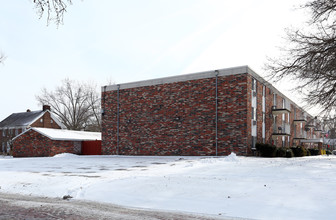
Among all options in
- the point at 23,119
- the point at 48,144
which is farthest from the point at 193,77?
the point at 23,119

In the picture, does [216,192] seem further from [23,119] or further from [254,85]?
[23,119]

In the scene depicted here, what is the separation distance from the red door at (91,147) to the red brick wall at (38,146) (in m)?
1.15

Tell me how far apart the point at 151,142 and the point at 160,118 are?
2.41m

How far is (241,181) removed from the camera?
962 cm

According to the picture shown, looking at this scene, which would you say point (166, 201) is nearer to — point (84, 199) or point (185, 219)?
point (185, 219)

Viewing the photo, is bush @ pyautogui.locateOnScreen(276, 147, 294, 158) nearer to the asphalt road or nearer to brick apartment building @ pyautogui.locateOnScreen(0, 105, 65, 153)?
the asphalt road

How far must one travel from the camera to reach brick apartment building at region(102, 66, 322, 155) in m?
23.7

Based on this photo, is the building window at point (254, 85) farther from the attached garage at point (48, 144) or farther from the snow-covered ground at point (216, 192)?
the attached garage at point (48, 144)

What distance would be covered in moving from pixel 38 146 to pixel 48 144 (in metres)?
1.66

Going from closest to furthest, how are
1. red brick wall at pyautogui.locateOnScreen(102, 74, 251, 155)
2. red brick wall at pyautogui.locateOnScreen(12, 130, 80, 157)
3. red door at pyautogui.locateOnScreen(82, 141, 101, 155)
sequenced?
red brick wall at pyautogui.locateOnScreen(102, 74, 251, 155) < red brick wall at pyautogui.locateOnScreen(12, 130, 80, 157) < red door at pyautogui.locateOnScreen(82, 141, 101, 155)

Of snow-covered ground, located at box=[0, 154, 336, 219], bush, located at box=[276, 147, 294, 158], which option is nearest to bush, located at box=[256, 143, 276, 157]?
bush, located at box=[276, 147, 294, 158]

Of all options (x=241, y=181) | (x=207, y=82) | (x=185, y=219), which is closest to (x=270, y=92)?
(x=207, y=82)

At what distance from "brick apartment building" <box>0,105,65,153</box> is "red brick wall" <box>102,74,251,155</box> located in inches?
973

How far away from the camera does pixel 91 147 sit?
116 feet
